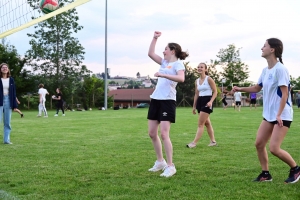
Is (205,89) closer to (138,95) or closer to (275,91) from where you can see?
(275,91)

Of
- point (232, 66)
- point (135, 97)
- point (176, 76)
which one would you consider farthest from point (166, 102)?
point (135, 97)

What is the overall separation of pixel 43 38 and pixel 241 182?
4244cm

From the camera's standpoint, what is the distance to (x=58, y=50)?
45344 mm

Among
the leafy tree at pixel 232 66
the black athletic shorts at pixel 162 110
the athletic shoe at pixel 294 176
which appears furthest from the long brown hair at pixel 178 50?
the leafy tree at pixel 232 66

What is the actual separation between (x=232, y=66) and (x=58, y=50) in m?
30.2

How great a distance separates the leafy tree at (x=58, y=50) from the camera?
44.8m

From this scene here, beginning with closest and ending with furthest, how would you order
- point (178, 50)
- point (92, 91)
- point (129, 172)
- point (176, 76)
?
point (176, 76) < point (129, 172) < point (178, 50) < point (92, 91)

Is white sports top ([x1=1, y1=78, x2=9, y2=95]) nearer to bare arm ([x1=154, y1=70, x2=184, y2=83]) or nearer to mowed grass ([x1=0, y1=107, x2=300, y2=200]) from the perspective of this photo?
mowed grass ([x1=0, y1=107, x2=300, y2=200])

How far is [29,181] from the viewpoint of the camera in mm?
5293

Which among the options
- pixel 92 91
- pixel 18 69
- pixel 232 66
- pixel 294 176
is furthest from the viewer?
pixel 232 66

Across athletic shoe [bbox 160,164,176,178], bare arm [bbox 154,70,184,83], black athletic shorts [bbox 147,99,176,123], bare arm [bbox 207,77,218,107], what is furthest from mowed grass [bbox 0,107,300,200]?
bare arm [bbox 154,70,184,83]

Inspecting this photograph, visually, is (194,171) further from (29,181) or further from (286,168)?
(29,181)

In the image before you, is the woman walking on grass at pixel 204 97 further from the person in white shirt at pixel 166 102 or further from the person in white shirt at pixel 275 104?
the person in white shirt at pixel 275 104

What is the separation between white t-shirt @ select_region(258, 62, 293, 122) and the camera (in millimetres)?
4973
